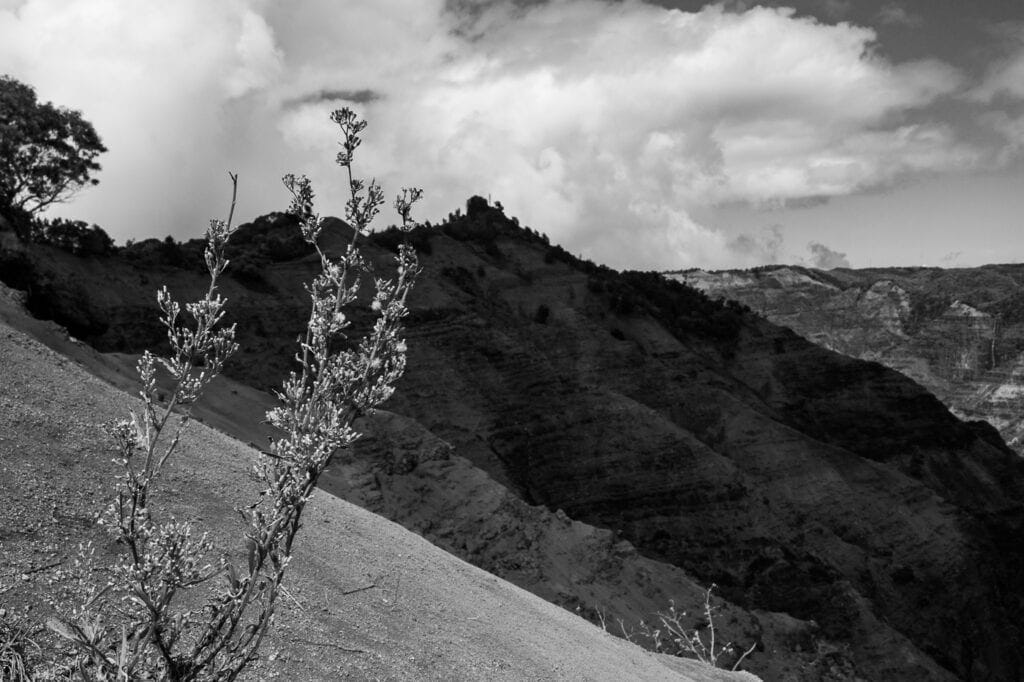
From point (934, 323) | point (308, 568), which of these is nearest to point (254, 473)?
point (308, 568)

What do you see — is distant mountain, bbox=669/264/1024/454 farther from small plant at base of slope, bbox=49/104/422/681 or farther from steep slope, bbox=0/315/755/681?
small plant at base of slope, bbox=49/104/422/681

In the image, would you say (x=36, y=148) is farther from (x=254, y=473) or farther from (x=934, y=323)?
(x=934, y=323)

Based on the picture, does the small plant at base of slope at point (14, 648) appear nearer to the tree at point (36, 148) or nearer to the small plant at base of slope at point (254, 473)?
the small plant at base of slope at point (254, 473)

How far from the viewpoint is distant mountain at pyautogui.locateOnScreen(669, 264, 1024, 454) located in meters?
95.7

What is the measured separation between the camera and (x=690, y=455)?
3588cm

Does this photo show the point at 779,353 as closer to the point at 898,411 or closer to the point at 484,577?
the point at 898,411

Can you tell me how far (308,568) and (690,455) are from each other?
2880cm

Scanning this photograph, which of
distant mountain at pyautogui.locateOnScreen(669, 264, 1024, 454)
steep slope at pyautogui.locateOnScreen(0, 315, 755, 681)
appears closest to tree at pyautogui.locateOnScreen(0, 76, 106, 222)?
steep slope at pyautogui.locateOnScreen(0, 315, 755, 681)

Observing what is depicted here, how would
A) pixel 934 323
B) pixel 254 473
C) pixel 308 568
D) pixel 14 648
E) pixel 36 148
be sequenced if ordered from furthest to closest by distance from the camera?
pixel 934 323
pixel 36 148
pixel 308 568
pixel 14 648
pixel 254 473

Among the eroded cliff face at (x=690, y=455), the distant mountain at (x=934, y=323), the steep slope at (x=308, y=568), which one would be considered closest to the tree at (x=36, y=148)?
the eroded cliff face at (x=690, y=455)

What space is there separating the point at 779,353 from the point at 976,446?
13648 millimetres

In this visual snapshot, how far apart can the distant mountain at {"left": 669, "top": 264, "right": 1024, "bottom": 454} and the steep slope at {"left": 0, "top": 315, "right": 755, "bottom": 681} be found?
90394mm

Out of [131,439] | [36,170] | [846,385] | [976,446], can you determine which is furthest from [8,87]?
[976,446]

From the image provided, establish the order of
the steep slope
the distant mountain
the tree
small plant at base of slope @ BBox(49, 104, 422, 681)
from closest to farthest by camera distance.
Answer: small plant at base of slope @ BBox(49, 104, 422, 681)
the steep slope
the tree
the distant mountain
